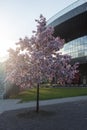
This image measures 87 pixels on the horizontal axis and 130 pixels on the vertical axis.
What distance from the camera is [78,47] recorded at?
250ft

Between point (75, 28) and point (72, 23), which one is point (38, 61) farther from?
point (75, 28)

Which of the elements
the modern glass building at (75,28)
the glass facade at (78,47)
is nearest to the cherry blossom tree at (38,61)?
the modern glass building at (75,28)

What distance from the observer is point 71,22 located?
61344mm

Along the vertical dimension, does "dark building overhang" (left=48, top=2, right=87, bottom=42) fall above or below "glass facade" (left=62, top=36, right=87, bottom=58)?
above

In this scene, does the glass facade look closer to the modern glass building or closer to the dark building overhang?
the modern glass building

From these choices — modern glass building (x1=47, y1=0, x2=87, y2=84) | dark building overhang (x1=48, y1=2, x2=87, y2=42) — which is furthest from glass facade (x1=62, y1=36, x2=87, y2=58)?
dark building overhang (x1=48, y1=2, x2=87, y2=42)

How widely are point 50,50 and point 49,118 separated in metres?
3.67

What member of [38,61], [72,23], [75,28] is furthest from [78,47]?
[38,61]

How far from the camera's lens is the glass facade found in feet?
242

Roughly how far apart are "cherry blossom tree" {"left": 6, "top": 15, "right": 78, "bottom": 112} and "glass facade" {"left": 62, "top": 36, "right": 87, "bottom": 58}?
187 ft

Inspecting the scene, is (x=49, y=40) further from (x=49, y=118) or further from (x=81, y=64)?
(x=81, y=64)

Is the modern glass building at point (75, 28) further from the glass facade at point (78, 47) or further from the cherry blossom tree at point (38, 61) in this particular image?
the cherry blossom tree at point (38, 61)

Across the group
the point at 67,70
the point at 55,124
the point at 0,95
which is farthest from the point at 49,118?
the point at 0,95

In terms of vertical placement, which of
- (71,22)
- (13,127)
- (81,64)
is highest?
(71,22)
